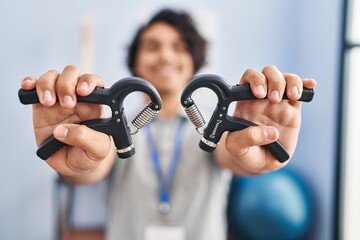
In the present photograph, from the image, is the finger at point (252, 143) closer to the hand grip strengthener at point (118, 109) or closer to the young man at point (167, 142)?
the young man at point (167, 142)

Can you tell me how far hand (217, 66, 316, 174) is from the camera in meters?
0.49

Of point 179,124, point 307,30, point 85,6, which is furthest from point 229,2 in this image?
point 179,124

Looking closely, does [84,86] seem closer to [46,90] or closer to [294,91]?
[46,90]

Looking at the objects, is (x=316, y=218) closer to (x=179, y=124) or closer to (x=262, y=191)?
(x=262, y=191)

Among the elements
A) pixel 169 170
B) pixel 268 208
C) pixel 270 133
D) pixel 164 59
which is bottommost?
pixel 268 208

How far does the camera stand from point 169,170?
946 millimetres

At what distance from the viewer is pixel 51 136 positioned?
0.51m

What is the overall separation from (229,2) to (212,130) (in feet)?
5.35

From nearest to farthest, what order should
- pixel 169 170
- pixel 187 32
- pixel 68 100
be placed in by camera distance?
pixel 68 100
pixel 169 170
pixel 187 32

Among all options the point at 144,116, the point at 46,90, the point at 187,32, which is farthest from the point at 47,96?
the point at 187,32

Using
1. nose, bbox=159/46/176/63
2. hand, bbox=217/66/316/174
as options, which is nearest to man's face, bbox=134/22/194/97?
nose, bbox=159/46/176/63

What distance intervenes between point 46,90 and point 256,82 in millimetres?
267

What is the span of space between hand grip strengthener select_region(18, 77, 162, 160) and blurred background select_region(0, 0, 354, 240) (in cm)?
129

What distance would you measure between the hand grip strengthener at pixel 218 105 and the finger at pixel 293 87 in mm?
11
